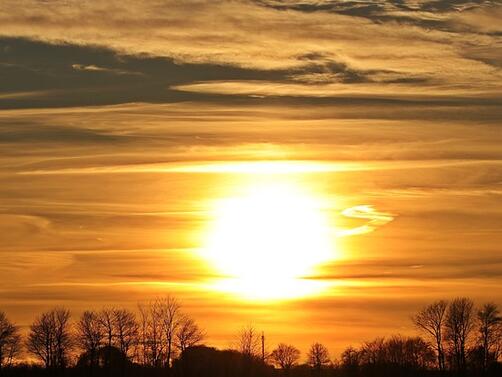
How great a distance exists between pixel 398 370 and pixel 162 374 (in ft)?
125

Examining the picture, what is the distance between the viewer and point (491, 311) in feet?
629

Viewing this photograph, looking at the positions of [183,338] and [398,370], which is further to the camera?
[398,370]

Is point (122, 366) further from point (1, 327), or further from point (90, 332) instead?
point (1, 327)

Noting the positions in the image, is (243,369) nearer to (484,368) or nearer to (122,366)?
(122,366)

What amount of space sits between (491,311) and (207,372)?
42.0m

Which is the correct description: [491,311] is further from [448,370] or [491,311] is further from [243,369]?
[243,369]

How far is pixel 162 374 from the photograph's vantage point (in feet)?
591

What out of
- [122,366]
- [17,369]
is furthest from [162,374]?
[17,369]

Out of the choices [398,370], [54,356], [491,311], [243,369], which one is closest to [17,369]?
[54,356]

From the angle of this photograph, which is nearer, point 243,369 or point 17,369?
point 17,369

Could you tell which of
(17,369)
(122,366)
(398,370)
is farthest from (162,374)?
(398,370)

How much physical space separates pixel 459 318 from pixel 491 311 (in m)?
4.81

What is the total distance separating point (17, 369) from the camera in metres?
185

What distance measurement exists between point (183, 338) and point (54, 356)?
18.5m
